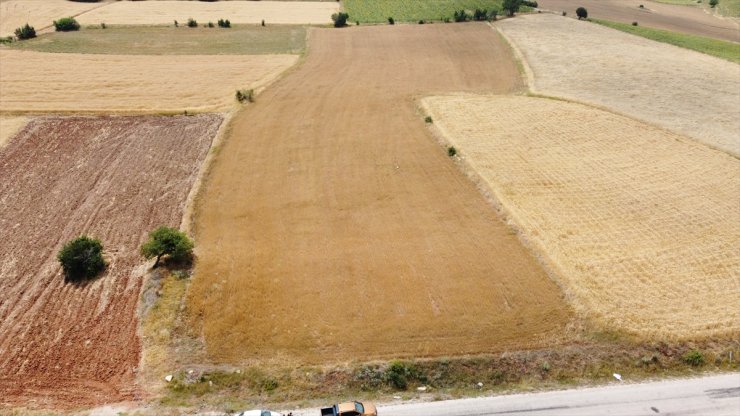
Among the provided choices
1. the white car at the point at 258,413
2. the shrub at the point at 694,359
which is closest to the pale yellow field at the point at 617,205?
the shrub at the point at 694,359

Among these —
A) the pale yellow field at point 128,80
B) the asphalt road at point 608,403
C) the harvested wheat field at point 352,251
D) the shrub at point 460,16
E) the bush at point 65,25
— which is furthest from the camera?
the shrub at point 460,16

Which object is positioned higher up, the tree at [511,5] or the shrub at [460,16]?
the tree at [511,5]

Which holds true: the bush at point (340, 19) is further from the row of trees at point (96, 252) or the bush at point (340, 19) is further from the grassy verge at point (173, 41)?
the row of trees at point (96, 252)

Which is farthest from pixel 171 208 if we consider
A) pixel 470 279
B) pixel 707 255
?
pixel 707 255

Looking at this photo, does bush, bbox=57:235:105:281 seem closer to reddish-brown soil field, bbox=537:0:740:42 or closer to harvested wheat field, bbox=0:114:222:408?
harvested wheat field, bbox=0:114:222:408

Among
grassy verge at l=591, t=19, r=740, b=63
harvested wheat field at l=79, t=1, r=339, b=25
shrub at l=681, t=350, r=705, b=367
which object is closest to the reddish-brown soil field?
grassy verge at l=591, t=19, r=740, b=63

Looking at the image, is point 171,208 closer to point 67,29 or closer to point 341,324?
point 341,324

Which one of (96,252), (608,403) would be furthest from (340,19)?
(608,403)
